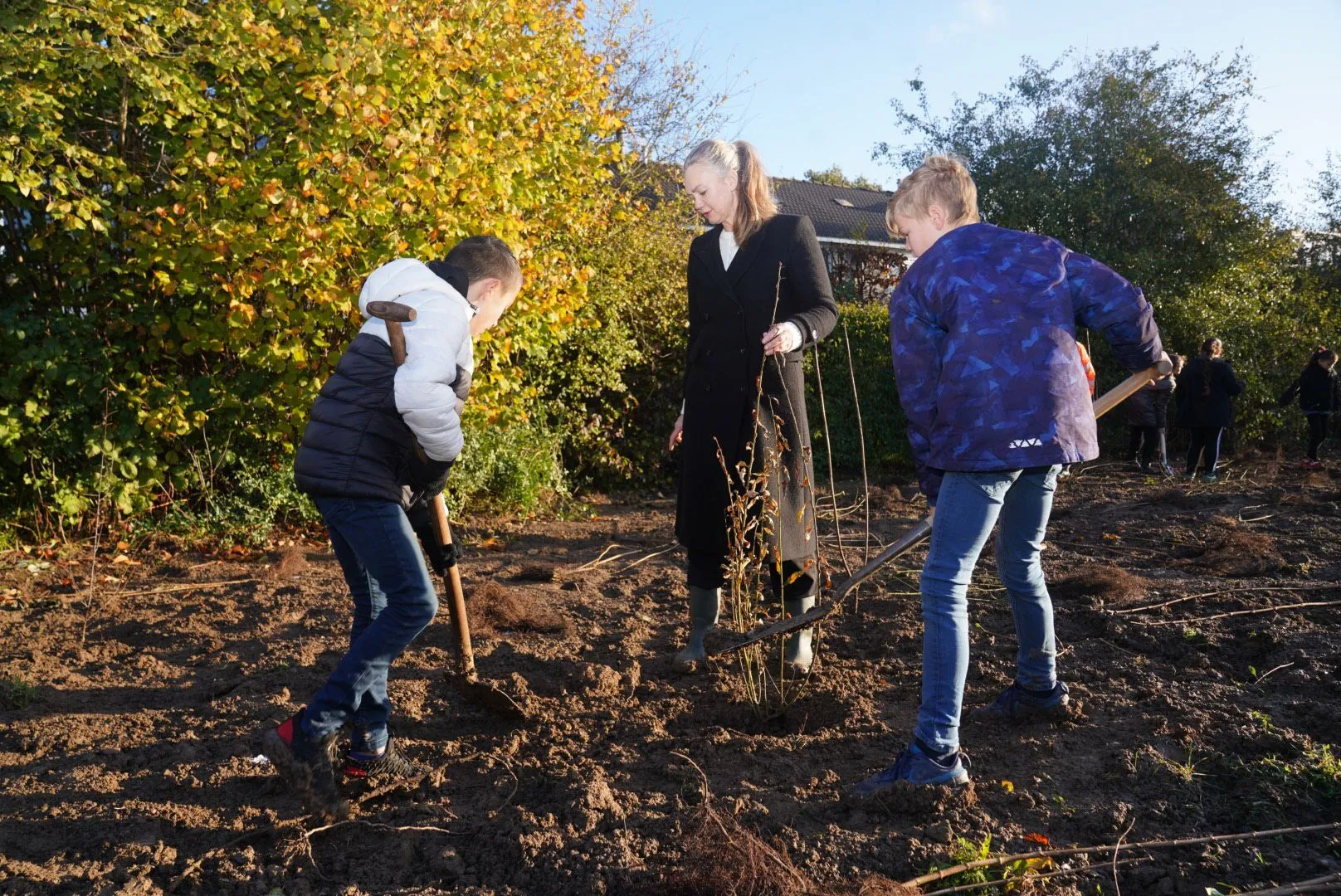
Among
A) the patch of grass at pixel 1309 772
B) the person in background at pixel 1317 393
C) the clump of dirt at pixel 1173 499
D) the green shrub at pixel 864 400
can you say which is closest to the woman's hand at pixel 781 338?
the patch of grass at pixel 1309 772

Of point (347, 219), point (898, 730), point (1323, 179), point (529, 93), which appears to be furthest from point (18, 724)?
→ point (1323, 179)

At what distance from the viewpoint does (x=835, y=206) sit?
31.5m

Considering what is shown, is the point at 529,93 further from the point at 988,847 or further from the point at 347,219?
the point at 988,847

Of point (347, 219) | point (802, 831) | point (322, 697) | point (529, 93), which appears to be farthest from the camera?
point (529, 93)

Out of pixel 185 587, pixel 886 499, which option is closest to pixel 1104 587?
pixel 886 499

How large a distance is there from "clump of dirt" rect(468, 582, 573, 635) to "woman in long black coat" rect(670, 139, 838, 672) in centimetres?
107

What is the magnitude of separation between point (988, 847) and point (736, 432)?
164 centimetres

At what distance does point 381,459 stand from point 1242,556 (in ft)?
15.5

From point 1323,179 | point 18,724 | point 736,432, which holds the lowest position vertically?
point 18,724

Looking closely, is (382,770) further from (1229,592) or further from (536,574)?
(1229,592)

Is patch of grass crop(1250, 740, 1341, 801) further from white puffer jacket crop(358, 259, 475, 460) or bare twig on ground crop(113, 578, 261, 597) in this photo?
bare twig on ground crop(113, 578, 261, 597)

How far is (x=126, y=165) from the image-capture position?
5.98 m

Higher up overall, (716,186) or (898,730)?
(716,186)

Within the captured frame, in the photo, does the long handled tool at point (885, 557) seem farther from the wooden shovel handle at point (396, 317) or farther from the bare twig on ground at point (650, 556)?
the bare twig on ground at point (650, 556)
